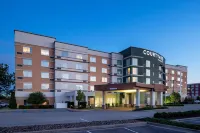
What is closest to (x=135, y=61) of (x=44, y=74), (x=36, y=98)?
(x=44, y=74)

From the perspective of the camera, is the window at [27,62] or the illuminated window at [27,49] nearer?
the window at [27,62]

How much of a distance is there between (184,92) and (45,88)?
225 feet

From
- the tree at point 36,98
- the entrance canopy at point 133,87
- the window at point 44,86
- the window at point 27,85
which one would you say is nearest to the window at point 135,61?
the entrance canopy at point 133,87

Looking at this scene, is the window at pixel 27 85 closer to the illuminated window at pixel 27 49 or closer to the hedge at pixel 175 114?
the illuminated window at pixel 27 49

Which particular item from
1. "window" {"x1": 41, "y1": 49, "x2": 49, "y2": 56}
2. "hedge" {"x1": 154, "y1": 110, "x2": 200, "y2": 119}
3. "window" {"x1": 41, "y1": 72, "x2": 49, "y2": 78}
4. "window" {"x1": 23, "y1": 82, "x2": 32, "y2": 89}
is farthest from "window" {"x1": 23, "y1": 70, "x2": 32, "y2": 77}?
"hedge" {"x1": 154, "y1": 110, "x2": 200, "y2": 119}

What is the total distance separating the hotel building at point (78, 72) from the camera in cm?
3912

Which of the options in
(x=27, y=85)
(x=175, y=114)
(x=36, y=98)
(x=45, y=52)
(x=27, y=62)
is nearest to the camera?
Result: (x=175, y=114)

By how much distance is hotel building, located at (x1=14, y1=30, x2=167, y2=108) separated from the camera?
39.1m

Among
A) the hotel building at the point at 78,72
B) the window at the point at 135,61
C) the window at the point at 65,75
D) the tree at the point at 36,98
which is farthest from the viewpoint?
the window at the point at 135,61

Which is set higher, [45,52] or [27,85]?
[45,52]

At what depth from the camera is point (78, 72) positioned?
4712cm

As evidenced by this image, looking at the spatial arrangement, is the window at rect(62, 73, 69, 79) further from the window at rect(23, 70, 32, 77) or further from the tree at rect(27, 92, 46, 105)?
the window at rect(23, 70, 32, 77)

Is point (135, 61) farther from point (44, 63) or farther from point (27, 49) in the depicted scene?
point (27, 49)

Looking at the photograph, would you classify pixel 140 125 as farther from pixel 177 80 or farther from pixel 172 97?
pixel 177 80
